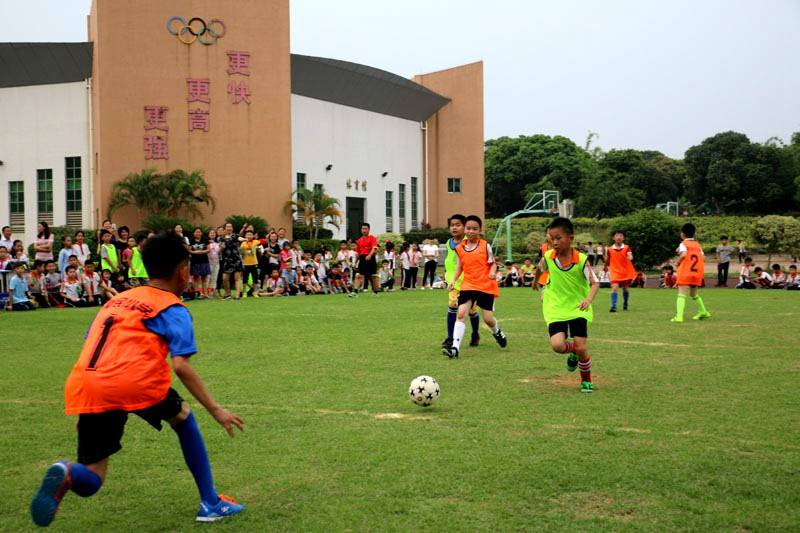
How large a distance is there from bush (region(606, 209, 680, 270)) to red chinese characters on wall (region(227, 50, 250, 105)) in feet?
60.1

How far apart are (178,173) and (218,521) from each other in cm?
3224

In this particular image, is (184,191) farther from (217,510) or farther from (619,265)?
(217,510)

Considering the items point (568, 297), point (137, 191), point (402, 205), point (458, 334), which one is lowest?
point (458, 334)

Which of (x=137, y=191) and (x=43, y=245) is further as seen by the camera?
(x=137, y=191)

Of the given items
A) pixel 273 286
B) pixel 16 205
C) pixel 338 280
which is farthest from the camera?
pixel 16 205

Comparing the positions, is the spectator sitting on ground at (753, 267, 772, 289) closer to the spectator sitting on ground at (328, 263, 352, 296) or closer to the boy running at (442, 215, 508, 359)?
the spectator sitting on ground at (328, 263, 352, 296)

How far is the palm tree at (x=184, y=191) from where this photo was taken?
34.7 m

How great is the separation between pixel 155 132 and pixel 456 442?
31950 mm

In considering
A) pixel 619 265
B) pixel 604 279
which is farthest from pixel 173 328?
pixel 604 279

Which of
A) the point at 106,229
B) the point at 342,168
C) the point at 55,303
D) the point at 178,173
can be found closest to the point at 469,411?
the point at 106,229

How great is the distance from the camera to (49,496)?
4102 mm

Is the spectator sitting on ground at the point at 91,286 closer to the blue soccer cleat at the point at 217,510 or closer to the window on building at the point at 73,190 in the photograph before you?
the window on building at the point at 73,190

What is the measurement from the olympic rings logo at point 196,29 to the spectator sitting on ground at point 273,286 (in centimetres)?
1471

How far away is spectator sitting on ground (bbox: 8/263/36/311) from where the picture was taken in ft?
65.8
